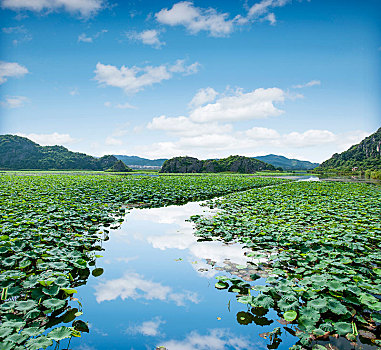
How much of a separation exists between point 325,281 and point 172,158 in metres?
114

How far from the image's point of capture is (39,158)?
129625 mm

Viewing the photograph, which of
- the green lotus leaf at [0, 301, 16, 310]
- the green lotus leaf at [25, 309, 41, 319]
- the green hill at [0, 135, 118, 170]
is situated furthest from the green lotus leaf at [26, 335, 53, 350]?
the green hill at [0, 135, 118, 170]

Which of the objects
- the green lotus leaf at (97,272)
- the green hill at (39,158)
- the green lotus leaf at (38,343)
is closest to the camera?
the green lotus leaf at (38,343)

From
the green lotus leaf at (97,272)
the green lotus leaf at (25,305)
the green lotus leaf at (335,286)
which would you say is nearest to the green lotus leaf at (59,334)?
the green lotus leaf at (25,305)

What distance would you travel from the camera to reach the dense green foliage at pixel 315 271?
3363 mm

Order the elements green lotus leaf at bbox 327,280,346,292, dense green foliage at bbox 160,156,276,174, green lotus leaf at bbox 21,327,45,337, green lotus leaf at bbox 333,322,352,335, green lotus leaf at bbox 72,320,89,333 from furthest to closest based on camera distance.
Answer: dense green foliage at bbox 160,156,276,174, green lotus leaf at bbox 327,280,346,292, green lotus leaf at bbox 72,320,89,333, green lotus leaf at bbox 333,322,352,335, green lotus leaf at bbox 21,327,45,337

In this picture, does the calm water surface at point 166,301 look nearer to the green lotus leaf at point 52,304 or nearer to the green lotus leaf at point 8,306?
the green lotus leaf at point 52,304

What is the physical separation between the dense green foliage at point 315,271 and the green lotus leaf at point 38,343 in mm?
2721

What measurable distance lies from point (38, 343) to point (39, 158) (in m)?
151

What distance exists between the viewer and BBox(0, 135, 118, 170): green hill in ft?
403

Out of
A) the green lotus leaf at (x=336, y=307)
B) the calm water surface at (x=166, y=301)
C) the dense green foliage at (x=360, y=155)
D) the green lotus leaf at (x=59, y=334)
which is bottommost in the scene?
the calm water surface at (x=166, y=301)

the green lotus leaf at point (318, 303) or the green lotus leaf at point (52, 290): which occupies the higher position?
the green lotus leaf at point (318, 303)

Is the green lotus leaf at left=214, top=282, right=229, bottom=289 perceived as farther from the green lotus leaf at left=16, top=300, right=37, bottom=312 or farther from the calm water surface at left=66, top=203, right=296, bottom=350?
the green lotus leaf at left=16, top=300, right=37, bottom=312

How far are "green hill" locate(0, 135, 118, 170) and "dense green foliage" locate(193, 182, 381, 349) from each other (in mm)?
130925
